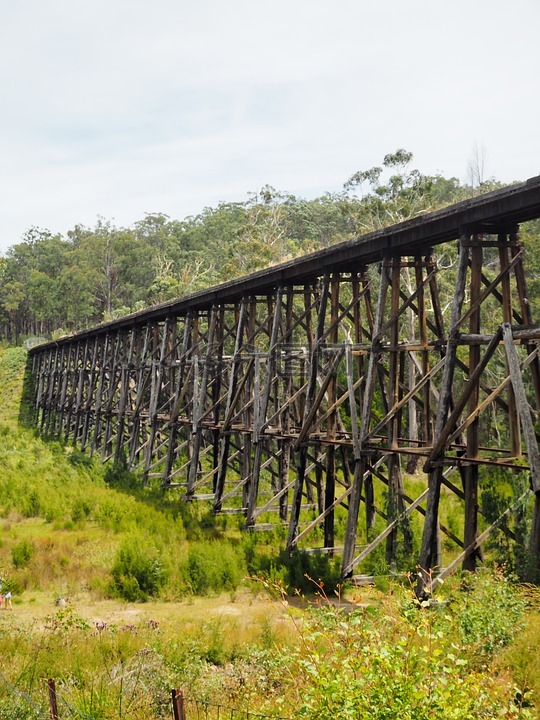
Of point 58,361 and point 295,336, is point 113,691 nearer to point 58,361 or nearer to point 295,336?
point 295,336

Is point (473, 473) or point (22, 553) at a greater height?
point (473, 473)

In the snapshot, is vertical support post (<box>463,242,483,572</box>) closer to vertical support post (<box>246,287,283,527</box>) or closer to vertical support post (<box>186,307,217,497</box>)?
vertical support post (<box>246,287,283,527</box>)

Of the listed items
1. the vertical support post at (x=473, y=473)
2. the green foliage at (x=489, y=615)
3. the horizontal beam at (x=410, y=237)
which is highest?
the horizontal beam at (x=410, y=237)

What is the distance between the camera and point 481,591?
22.3 ft

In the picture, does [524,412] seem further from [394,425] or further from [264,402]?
[264,402]

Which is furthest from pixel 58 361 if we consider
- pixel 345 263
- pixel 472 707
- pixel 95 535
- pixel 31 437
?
pixel 472 707

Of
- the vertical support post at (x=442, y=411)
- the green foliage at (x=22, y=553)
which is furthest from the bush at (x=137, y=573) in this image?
the vertical support post at (x=442, y=411)

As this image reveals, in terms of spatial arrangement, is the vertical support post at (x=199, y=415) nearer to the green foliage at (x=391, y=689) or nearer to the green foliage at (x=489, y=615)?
the green foliage at (x=489, y=615)

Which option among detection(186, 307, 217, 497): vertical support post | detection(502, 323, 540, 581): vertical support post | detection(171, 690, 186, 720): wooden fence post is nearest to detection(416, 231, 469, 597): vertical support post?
detection(502, 323, 540, 581): vertical support post

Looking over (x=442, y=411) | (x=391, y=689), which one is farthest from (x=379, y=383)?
(x=391, y=689)

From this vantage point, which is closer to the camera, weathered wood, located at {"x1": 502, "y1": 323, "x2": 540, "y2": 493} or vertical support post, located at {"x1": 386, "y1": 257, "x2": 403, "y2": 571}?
weathered wood, located at {"x1": 502, "y1": 323, "x2": 540, "y2": 493}

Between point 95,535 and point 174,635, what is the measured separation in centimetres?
645

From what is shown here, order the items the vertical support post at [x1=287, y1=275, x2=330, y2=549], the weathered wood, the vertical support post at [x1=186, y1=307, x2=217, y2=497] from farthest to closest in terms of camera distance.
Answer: the vertical support post at [x1=186, y1=307, x2=217, y2=497] → the vertical support post at [x1=287, y1=275, x2=330, y2=549] → the weathered wood

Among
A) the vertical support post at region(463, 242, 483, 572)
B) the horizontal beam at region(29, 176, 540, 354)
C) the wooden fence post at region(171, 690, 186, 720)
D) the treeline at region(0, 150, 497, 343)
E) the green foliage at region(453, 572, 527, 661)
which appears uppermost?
the treeline at region(0, 150, 497, 343)
